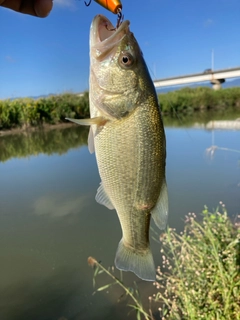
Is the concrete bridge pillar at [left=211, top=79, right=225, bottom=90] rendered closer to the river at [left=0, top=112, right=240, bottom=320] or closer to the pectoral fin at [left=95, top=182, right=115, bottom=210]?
the river at [left=0, top=112, right=240, bottom=320]

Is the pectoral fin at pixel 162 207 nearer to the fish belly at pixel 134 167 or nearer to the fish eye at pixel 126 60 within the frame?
the fish belly at pixel 134 167

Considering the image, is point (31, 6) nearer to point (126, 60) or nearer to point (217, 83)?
point (126, 60)

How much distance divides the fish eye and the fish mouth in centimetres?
6

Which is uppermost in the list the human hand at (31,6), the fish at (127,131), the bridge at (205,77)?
the bridge at (205,77)

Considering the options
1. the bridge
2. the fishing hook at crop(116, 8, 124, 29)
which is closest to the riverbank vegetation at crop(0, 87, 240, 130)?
the bridge

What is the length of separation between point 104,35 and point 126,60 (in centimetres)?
17

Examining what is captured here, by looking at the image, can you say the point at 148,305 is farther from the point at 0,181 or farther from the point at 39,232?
the point at 0,181

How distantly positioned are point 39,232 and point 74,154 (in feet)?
30.8

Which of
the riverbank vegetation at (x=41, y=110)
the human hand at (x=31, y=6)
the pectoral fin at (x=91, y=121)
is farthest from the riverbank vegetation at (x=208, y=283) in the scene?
the riverbank vegetation at (x=41, y=110)

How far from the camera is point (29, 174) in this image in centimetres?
1292

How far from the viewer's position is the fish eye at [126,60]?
1645 millimetres

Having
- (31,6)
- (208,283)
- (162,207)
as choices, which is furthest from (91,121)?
(208,283)

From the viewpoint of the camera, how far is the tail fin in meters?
1.72

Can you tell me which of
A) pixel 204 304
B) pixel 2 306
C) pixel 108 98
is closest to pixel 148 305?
pixel 204 304
